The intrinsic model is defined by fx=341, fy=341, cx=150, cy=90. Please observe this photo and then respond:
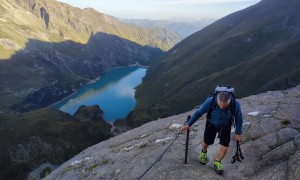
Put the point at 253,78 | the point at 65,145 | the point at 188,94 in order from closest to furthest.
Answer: the point at 65,145 < the point at 253,78 < the point at 188,94

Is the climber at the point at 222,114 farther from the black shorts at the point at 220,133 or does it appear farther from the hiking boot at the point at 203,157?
the hiking boot at the point at 203,157

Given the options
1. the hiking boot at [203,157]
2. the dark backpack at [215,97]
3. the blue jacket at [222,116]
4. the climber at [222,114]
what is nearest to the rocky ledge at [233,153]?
the hiking boot at [203,157]

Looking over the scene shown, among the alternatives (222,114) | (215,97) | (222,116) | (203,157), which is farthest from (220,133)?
(203,157)

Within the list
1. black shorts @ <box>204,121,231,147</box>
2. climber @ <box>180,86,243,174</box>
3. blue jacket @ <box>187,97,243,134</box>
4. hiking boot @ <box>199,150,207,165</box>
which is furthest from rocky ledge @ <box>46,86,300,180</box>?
blue jacket @ <box>187,97,243,134</box>

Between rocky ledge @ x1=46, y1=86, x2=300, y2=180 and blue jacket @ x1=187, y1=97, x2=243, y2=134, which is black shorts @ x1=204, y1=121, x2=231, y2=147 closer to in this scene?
blue jacket @ x1=187, y1=97, x2=243, y2=134

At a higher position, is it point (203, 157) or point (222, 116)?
point (222, 116)

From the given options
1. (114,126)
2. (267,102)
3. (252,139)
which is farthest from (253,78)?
(252,139)

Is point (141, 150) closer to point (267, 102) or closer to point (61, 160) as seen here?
point (267, 102)

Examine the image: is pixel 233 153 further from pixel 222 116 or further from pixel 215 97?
pixel 215 97

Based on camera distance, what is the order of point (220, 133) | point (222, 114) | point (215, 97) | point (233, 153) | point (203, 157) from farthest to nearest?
point (233, 153), point (203, 157), point (220, 133), point (222, 114), point (215, 97)
